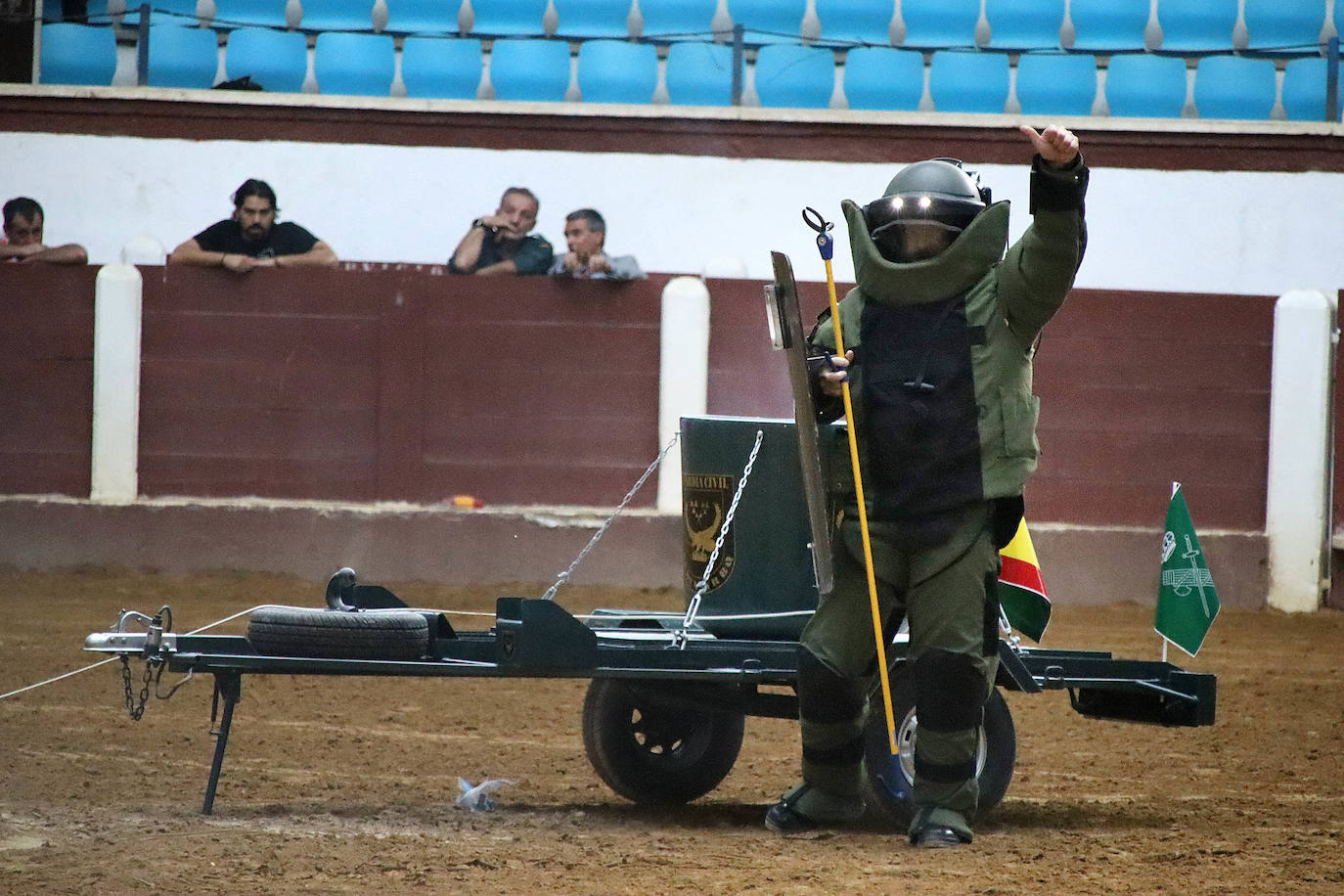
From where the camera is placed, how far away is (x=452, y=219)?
11047mm

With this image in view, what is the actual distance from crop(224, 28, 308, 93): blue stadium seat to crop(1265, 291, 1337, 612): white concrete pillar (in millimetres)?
7029

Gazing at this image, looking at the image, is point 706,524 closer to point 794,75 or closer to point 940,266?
point 940,266

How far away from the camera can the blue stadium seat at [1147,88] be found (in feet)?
39.5

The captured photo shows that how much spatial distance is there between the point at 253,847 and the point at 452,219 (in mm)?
7510

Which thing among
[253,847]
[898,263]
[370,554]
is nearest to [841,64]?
[370,554]

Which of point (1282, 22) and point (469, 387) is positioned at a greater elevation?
point (1282, 22)

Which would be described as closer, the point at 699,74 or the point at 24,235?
the point at 24,235

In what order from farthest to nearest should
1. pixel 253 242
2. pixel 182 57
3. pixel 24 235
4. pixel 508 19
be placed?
pixel 508 19, pixel 182 57, pixel 24 235, pixel 253 242

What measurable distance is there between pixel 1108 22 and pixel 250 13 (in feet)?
21.3

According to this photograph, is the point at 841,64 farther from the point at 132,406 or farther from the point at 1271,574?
the point at 132,406

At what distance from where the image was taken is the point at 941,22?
1260 centimetres

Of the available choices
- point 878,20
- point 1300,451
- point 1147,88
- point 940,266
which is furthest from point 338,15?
point 940,266

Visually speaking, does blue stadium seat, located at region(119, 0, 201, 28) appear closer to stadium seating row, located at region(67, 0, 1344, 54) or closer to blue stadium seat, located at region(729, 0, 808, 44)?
stadium seating row, located at region(67, 0, 1344, 54)

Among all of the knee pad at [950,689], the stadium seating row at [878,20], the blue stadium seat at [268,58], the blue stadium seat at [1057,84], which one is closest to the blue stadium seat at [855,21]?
the stadium seating row at [878,20]
